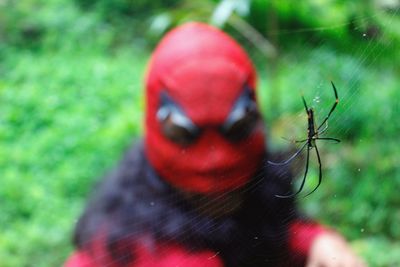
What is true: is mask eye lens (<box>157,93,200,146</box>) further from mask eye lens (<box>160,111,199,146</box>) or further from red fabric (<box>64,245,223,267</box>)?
red fabric (<box>64,245,223,267</box>)

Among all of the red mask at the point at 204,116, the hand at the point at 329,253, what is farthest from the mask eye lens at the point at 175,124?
the hand at the point at 329,253

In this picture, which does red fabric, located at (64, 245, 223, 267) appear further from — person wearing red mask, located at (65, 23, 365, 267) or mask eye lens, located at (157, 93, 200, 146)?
mask eye lens, located at (157, 93, 200, 146)

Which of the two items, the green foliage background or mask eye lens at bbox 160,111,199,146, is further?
mask eye lens at bbox 160,111,199,146

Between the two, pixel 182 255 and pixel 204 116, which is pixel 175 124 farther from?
pixel 182 255

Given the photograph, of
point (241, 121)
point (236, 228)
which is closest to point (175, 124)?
point (241, 121)

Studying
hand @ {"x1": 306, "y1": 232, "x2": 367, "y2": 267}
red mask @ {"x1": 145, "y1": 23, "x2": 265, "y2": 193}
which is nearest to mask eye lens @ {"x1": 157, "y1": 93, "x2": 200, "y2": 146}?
red mask @ {"x1": 145, "y1": 23, "x2": 265, "y2": 193}

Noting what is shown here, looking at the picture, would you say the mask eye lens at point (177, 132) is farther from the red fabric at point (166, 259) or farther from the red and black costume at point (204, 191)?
the red fabric at point (166, 259)

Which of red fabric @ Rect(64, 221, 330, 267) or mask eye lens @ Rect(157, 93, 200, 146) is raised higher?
red fabric @ Rect(64, 221, 330, 267)
